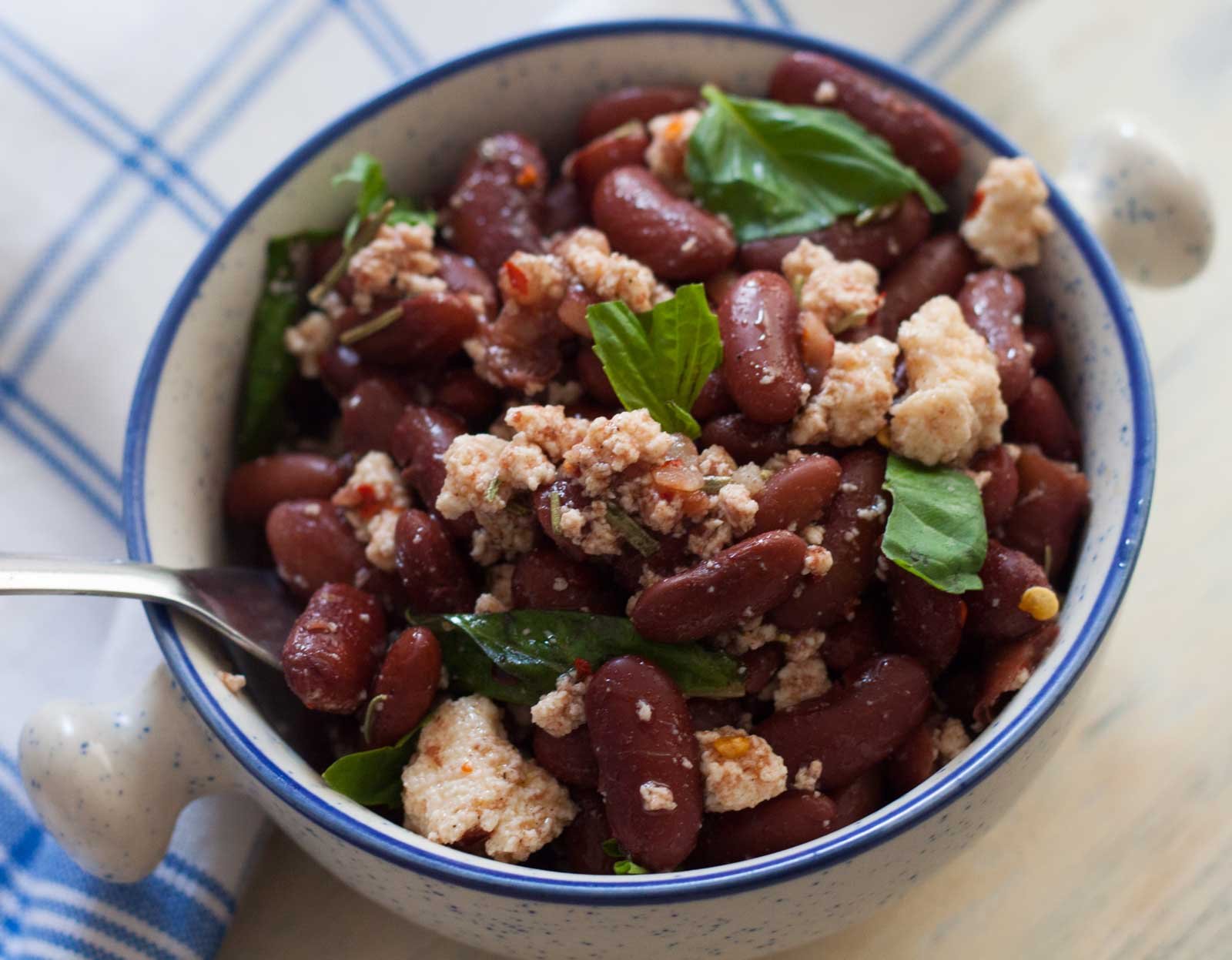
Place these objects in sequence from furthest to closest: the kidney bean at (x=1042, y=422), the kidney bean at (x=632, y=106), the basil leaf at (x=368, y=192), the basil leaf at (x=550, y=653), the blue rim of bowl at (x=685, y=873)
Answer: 1. the kidney bean at (x=632, y=106)
2. the basil leaf at (x=368, y=192)
3. the kidney bean at (x=1042, y=422)
4. the basil leaf at (x=550, y=653)
5. the blue rim of bowl at (x=685, y=873)

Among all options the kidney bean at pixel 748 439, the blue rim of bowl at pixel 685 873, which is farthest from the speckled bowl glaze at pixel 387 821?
the kidney bean at pixel 748 439

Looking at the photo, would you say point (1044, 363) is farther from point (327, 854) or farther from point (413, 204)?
point (327, 854)

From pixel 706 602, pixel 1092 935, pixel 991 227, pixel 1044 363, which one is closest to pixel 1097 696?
pixel 1092 935

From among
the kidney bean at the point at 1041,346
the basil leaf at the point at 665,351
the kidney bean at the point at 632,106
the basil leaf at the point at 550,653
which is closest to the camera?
the basil leaf at the point at 550,653

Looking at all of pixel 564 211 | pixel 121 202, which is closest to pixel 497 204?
pixel 564 211

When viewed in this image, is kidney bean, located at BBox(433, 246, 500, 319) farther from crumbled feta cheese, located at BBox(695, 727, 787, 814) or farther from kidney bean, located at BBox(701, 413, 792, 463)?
crumbled feta cheese, located at BBox(695, 727, 787, 814)

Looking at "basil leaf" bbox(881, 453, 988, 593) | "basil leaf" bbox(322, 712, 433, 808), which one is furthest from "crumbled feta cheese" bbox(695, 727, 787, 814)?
"basil leaf" bbox(322, 712, 433, 808)

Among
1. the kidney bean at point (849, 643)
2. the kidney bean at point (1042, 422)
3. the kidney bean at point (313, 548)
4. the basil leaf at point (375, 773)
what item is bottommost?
the basil leaf at point (375, 773)

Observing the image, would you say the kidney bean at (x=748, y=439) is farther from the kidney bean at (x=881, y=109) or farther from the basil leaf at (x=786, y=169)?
the kidney bean at (x=881, y=109)
